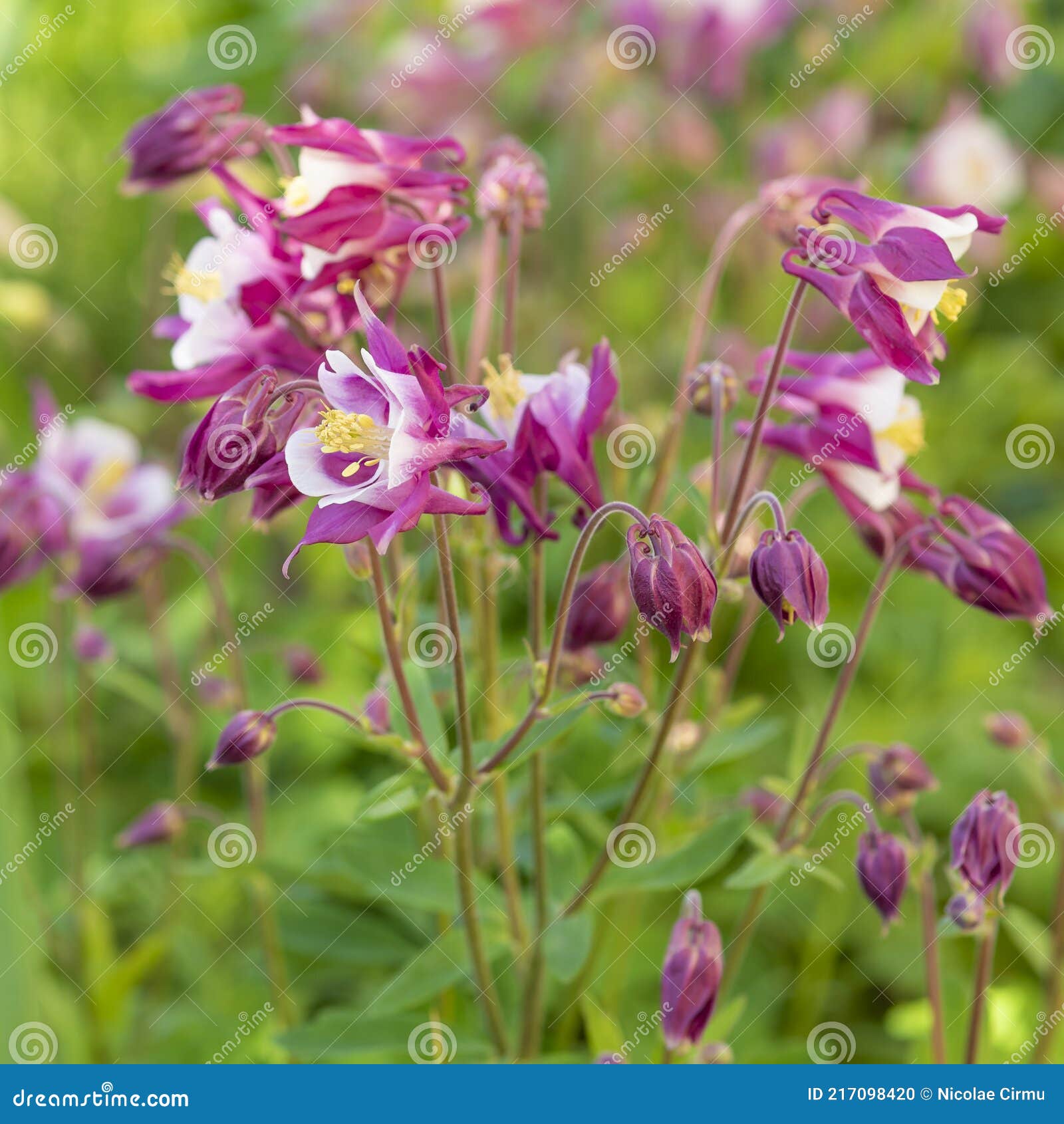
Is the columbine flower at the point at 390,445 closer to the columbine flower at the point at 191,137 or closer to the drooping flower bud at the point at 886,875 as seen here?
Answer: the columbine flower at the point at 191,137

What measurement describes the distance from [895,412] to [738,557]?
0.78ft
